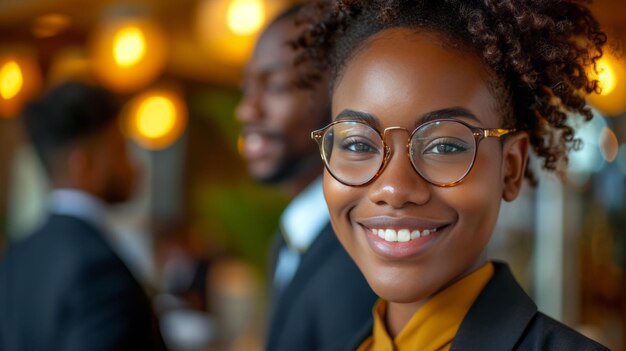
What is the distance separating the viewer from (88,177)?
2.20 meters

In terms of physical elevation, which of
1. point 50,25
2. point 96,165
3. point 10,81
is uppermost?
point 50,25

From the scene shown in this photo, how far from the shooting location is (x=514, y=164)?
119cm

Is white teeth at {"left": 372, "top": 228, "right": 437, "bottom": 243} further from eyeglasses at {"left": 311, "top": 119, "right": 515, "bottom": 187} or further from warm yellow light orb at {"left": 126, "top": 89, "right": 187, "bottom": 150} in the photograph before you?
warm yellow light orb at {"left": 126, "top": 89, "right": 187, "bottom": 150}

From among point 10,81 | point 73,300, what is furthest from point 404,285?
point 10,81

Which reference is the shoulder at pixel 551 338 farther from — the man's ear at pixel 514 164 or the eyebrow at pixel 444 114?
the eyebrow at pixel 444 114

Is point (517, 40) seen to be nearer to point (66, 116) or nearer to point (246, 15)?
point (66, 116)

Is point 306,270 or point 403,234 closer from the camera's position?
point 403,234

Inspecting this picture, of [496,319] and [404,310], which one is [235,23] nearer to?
[404,310]

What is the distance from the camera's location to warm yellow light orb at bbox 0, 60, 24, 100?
4199mm

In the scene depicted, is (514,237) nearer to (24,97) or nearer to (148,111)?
(148,111)

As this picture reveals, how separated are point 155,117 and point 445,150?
4.37 m

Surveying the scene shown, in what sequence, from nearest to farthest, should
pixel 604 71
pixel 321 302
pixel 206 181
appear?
pixel 604 71
pixel 321 302
pixel 206 181

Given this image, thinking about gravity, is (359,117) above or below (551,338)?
above

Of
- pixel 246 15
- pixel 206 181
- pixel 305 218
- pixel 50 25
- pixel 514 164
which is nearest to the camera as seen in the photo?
pixel 514 164
